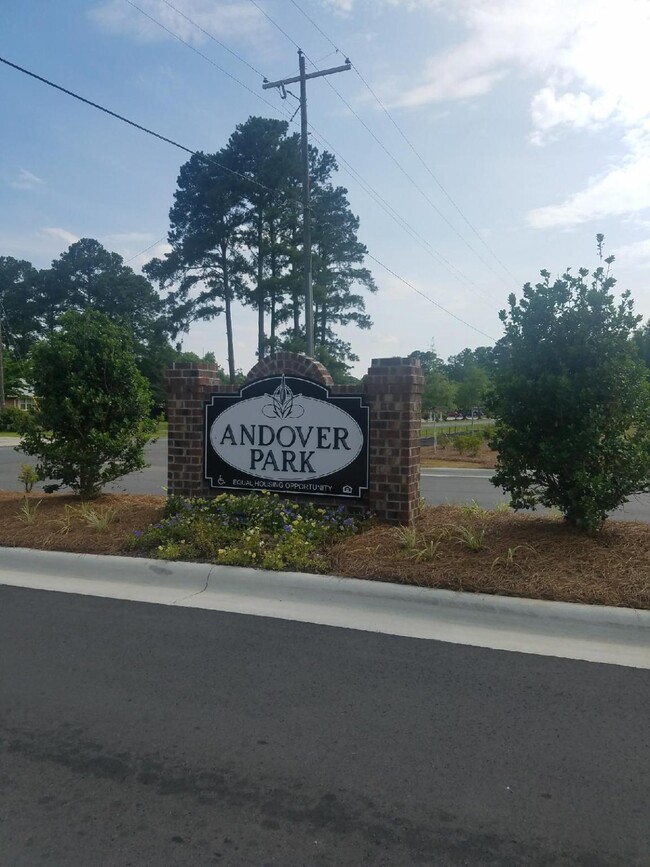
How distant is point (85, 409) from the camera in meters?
8.52

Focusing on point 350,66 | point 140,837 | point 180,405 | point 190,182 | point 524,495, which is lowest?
point 140,837

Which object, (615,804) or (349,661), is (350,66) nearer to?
(349,661)

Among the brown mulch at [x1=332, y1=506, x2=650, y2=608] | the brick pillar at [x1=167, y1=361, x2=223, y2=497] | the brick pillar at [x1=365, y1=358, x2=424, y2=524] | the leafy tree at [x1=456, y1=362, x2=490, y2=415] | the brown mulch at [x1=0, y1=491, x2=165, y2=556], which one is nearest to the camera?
the brown mulch at [x1=332, y1=506, x2=650, y2=608]

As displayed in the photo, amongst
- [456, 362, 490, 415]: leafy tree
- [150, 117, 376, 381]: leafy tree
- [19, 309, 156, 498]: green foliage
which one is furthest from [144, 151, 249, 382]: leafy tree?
[19, 309, 156, 498]: green foliage

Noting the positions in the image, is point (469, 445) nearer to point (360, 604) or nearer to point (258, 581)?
point (258, 581)

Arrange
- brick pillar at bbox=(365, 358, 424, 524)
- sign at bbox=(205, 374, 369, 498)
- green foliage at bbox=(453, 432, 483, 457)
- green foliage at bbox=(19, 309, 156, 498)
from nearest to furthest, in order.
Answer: brick pillar at bbox=(365, 358, 424, 524) → sign at bbox=(205, 374, 369, 498) → green foliage at bbox=(19, 309, 156, 498) → green foliage at bbox=(453, 432, 483, 457)

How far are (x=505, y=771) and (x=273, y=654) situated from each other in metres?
1.72

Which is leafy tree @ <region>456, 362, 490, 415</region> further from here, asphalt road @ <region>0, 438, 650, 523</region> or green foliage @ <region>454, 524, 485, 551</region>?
green foliage @ <region>454, 524, 485, 551</region>

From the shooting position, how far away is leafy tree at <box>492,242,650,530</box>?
5793 mm

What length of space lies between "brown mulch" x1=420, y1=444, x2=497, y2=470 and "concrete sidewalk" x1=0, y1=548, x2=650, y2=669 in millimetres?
15095

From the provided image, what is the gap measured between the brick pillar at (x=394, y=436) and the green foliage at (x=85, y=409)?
3.32m

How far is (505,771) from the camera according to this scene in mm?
3059

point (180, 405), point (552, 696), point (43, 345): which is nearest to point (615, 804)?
point (552, 696)

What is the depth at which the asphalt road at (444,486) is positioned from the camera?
11.9 metres
